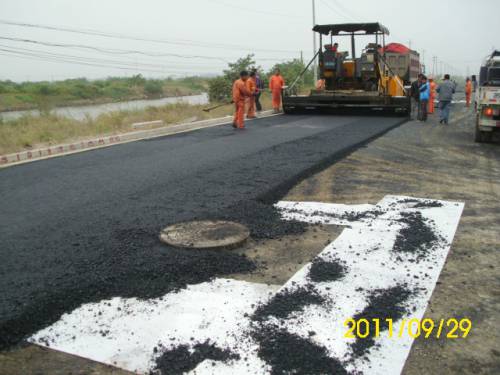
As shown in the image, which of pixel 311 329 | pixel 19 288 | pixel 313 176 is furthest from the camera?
pixel 313 176

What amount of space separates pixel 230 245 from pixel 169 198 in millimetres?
1911

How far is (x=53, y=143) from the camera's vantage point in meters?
11.6

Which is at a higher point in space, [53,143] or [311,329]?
[53,143]

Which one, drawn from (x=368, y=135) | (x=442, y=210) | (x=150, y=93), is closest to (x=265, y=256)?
(x=442, y=210)

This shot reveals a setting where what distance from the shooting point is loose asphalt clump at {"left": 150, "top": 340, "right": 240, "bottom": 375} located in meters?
2.71

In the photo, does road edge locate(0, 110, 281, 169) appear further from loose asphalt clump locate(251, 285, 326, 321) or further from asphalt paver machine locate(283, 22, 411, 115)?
loose asphalt clump locate(251, 285, 326, 321)

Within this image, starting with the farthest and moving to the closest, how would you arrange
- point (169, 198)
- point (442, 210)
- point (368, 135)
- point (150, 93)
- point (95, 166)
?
point (150, 93) → point (368, 135) → point (95, 166) → point (169, 198) → point (442, 210)

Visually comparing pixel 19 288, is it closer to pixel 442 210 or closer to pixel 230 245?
pixel 230 245

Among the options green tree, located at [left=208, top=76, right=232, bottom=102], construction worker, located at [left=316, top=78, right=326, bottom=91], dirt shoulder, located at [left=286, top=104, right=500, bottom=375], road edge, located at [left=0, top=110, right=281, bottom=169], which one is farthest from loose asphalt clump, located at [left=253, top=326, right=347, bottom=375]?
green tree, located at [left=208, top=76, right=232, bottom=102]

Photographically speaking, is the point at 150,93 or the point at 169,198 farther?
the point at 150,93

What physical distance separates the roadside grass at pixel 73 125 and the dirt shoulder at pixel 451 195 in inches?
292

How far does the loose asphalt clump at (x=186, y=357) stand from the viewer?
8.89 ft

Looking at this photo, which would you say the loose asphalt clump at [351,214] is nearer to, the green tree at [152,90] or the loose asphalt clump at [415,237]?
the loose asphalt clump at [415,237]

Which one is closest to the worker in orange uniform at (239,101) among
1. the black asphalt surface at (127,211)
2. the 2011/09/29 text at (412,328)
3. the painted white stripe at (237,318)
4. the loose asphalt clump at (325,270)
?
the black asphalt surface at (127,211)
